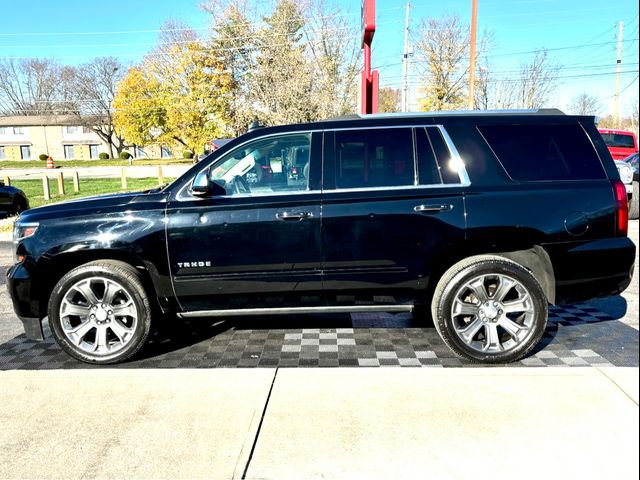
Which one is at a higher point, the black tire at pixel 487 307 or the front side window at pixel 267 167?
the front side window at pixel 267 167

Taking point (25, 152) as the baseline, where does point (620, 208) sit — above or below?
below

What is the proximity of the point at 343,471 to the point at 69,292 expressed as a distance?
255 cm

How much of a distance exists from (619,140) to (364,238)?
18.2 meters

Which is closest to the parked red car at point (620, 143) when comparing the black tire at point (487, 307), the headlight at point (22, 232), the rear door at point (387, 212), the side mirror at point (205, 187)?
the black tire at point (487, 307)

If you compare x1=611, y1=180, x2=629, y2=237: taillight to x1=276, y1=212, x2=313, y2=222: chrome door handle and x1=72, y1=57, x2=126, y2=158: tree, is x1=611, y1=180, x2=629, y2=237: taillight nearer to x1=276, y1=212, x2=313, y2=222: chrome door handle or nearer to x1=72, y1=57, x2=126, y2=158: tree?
x1=276, y1=212, x2=313, y2=222: chrome door handle

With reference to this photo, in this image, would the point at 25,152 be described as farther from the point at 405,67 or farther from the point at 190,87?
the point at 405,67

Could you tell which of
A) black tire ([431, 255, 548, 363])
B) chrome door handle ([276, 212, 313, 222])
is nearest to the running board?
black tire ([431, 255, 548, 363])

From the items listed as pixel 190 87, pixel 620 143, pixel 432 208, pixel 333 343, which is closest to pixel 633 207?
pixel 620 143

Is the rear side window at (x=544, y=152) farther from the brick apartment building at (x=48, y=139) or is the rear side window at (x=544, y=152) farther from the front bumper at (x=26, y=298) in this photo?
the brick apartment building at (x=48, y=139)

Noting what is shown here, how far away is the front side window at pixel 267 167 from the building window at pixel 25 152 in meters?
80.9

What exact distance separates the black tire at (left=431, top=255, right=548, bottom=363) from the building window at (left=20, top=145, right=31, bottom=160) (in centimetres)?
8215

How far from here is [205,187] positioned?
142 inches

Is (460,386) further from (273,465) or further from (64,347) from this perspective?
(64,347)

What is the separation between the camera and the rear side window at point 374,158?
372 cm
